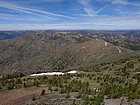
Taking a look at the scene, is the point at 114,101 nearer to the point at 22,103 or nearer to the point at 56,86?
the point at 22,103

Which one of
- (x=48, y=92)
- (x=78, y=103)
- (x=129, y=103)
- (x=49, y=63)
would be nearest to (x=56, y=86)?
(x=48, y=92)

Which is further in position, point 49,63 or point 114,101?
point 49,63

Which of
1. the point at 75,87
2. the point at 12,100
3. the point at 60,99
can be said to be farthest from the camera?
the point at 75,87

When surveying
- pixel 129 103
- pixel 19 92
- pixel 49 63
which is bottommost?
pixel 49 63

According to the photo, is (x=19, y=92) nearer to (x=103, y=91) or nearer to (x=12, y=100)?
(x=12, y=100)

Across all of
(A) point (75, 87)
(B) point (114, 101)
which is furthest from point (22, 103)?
(B) point (114, 101)

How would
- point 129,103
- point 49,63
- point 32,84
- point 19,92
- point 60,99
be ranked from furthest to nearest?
point 49,63
point 32,84
point 19,92
point 60,99
point 129,103

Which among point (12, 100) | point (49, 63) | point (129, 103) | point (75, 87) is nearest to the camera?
point (129, 103)

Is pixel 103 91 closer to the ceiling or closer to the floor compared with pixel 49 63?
closer to the ceiling

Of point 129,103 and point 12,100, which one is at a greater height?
point 129,103
